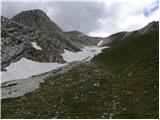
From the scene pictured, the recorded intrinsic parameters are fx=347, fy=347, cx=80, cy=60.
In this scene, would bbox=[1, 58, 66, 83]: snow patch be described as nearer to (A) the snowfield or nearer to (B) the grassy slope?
(A) the snowfield

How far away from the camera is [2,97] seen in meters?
49.5

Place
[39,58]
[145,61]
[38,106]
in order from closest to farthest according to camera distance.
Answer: [38,106] → [145,61] → [39,58]

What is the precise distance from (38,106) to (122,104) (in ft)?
30.2

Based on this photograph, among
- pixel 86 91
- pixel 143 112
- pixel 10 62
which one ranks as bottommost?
pixel 143 112

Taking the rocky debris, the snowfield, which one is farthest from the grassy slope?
the rocky debris

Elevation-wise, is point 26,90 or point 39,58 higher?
point 39,58

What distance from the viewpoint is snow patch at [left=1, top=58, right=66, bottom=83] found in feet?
242

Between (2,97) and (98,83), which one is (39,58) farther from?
(98,83)

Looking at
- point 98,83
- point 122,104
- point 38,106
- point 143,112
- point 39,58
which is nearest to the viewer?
point 143,112

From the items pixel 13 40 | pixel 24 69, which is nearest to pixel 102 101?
pixel 24 69

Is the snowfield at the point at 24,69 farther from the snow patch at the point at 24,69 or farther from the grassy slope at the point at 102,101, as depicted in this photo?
the grassy slope at the point at 102,101

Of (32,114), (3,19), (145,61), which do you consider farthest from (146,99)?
(3,19)

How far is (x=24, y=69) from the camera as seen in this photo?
80.7m

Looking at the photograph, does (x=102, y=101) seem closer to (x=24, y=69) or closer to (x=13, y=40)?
(x=24, y=69)
